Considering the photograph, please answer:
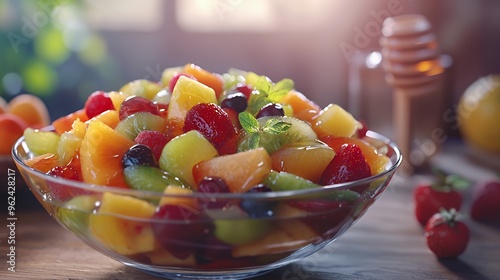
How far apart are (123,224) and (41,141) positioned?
0.33m

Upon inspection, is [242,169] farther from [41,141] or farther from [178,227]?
[41,141]

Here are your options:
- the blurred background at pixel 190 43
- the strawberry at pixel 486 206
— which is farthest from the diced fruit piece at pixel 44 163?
the blurred background at pixel 190 43

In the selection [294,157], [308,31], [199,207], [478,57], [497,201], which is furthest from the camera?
[308,31]

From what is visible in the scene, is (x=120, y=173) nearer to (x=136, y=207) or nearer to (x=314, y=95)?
(x=136, y=207)

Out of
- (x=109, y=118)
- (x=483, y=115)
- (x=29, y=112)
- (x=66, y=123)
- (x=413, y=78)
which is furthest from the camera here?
(x=483, y=115)

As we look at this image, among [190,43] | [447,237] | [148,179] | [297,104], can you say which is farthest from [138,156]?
[190,43]

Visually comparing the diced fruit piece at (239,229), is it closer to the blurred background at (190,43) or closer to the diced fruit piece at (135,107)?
the diced fruit piece at (135,107)

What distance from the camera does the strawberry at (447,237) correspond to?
4.00 ft

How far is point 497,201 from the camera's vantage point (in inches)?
56.8

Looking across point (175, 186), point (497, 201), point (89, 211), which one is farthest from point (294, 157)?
point (497, 201)

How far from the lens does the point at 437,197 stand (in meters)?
1.43

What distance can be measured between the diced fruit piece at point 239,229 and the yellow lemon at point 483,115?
3.89ft

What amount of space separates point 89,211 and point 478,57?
76.4 inches

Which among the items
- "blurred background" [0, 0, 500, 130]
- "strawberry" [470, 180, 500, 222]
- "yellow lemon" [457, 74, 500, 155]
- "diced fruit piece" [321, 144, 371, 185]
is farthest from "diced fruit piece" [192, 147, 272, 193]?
"blurred background" [0, 0, 500, 130]
